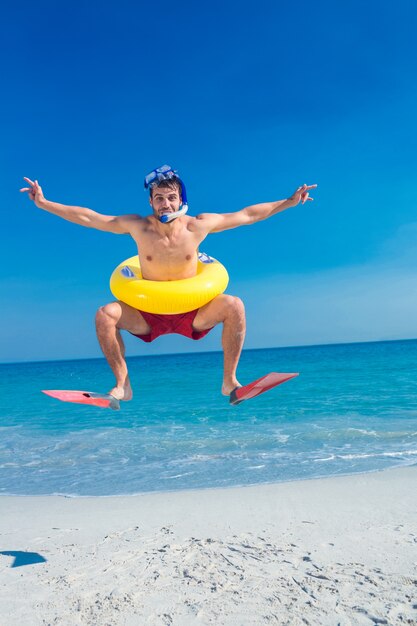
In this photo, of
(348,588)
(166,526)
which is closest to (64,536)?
(166,526)

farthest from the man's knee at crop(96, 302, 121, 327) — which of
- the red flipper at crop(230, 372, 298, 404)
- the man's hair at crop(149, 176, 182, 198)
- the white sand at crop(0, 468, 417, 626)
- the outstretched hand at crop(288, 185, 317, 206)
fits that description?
the white sand at crop(0, 468, 417, 626)

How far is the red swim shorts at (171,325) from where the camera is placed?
511cm

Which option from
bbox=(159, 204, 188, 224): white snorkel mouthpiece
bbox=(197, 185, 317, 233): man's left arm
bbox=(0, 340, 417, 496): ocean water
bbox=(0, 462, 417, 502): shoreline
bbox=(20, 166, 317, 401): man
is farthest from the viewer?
bbox=(0, 340, 417, 496): ocean water

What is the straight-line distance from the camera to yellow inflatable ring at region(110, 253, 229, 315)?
4.78m

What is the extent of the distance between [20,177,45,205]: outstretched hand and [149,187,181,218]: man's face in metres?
0.95

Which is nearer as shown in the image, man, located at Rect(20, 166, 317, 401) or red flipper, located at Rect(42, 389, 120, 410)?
red flipper, located at Rect(42, 389, 120, 410)

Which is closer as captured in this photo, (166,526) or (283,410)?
(166,526)

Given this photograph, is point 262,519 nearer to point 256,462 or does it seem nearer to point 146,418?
point 256,462

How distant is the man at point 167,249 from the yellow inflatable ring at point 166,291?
5.2 inches

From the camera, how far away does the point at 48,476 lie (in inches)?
430

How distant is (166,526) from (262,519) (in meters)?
1.29

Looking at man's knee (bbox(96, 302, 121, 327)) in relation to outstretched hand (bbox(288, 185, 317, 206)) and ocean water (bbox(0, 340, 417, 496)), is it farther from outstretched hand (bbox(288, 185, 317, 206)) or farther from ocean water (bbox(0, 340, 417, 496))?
ocean water (bbox(0, 340, 417, 496))

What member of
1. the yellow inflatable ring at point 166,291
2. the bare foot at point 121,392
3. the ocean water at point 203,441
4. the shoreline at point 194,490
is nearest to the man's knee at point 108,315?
the yellow inflatable ring at point 166,291

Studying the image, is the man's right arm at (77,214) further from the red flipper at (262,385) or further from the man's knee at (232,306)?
the red flipper at (262,385)
